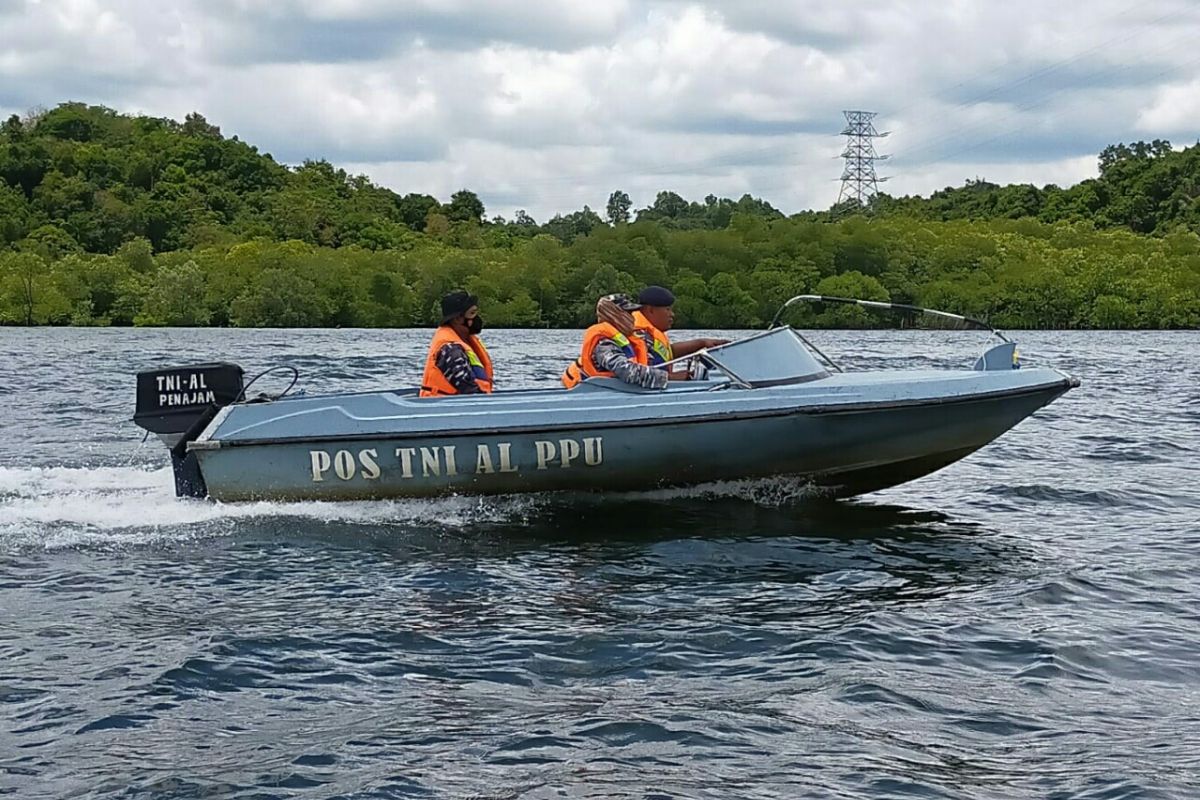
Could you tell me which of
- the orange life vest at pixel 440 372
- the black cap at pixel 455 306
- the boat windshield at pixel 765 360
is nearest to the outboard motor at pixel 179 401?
the orange life vest at pixel 440 372

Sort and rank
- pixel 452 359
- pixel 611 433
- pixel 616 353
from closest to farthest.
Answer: pixel 611 433 < pixel 616 353 < pixel 452 359

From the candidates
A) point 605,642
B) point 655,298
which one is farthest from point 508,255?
point 605,642

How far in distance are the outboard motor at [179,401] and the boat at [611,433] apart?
35mm

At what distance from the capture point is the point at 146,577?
28.0ft

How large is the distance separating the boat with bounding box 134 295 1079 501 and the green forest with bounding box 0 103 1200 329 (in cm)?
5229

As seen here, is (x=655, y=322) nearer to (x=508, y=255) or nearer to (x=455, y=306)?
(x=455, y=306)

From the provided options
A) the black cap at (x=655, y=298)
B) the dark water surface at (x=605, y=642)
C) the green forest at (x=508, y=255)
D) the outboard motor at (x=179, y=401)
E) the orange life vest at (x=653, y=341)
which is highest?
the green forest at (x=508, y=255)

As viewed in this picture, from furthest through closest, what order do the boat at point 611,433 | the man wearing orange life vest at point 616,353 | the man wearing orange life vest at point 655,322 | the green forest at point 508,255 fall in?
1. the green forest at point 508,255
2. the man wearing orange life vest at point 655,322
3. the man wearing orange life vest at point 616,353
4. the boat at point 611,433

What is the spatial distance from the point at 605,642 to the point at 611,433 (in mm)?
3051

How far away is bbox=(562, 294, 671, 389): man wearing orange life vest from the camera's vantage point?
10305mm

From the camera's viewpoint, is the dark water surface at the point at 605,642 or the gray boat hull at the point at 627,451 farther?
the gray boat hull at the point at 627,451

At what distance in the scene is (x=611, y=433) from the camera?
32.7ft

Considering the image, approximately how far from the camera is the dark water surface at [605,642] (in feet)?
17.5

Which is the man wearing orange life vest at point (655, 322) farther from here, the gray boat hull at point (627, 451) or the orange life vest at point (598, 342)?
the gray boat hull at point (627, 451)
